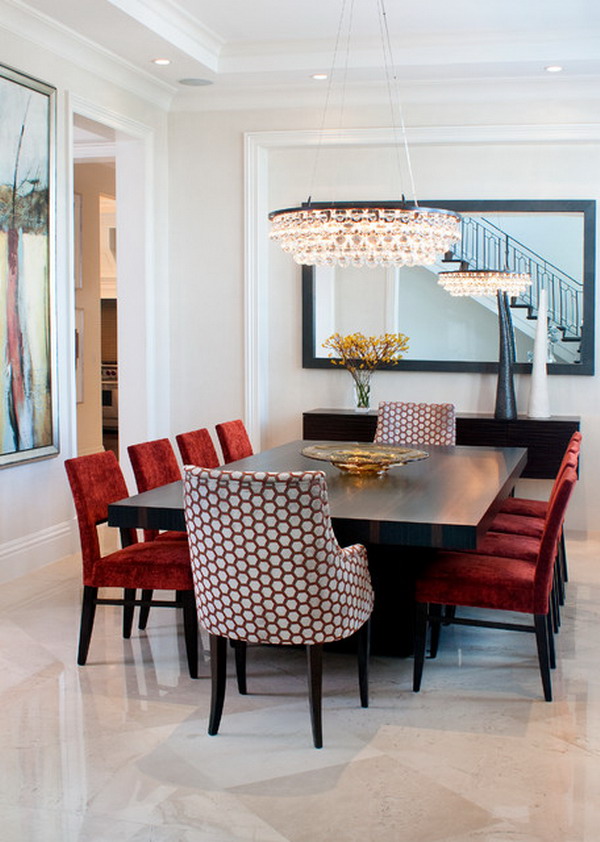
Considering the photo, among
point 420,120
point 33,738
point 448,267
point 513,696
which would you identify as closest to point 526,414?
point 448,267

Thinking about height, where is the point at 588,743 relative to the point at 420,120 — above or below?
below

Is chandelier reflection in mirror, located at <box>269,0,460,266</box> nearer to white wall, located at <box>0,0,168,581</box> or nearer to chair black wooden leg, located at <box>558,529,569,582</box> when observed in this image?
chair black wooden leg, located at <box>558,529,569,582</box>

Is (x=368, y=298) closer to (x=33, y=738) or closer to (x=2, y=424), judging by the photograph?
(x=2, y=424)

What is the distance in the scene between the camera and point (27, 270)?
5.18m

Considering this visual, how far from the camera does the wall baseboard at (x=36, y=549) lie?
17.1 feet

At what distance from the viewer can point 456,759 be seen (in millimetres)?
3059

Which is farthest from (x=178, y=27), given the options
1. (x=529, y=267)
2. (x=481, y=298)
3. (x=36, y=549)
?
(x=36, y=549)

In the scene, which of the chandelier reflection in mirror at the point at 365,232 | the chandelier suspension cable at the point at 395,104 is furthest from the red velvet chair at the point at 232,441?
the chandelier suspension cable at the point at 395,104

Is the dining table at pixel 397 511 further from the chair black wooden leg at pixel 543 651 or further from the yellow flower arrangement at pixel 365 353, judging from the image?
the yellow flower arrangement at pixel 365 353

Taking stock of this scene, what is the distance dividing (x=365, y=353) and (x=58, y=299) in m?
2.17

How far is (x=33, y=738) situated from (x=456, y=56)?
15.3 ft

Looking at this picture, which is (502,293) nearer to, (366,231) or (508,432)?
(508,432)

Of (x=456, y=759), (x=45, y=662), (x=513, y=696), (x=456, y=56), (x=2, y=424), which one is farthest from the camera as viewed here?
A: (x=456, y=56)

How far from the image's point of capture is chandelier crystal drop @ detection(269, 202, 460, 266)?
13.3 ft
